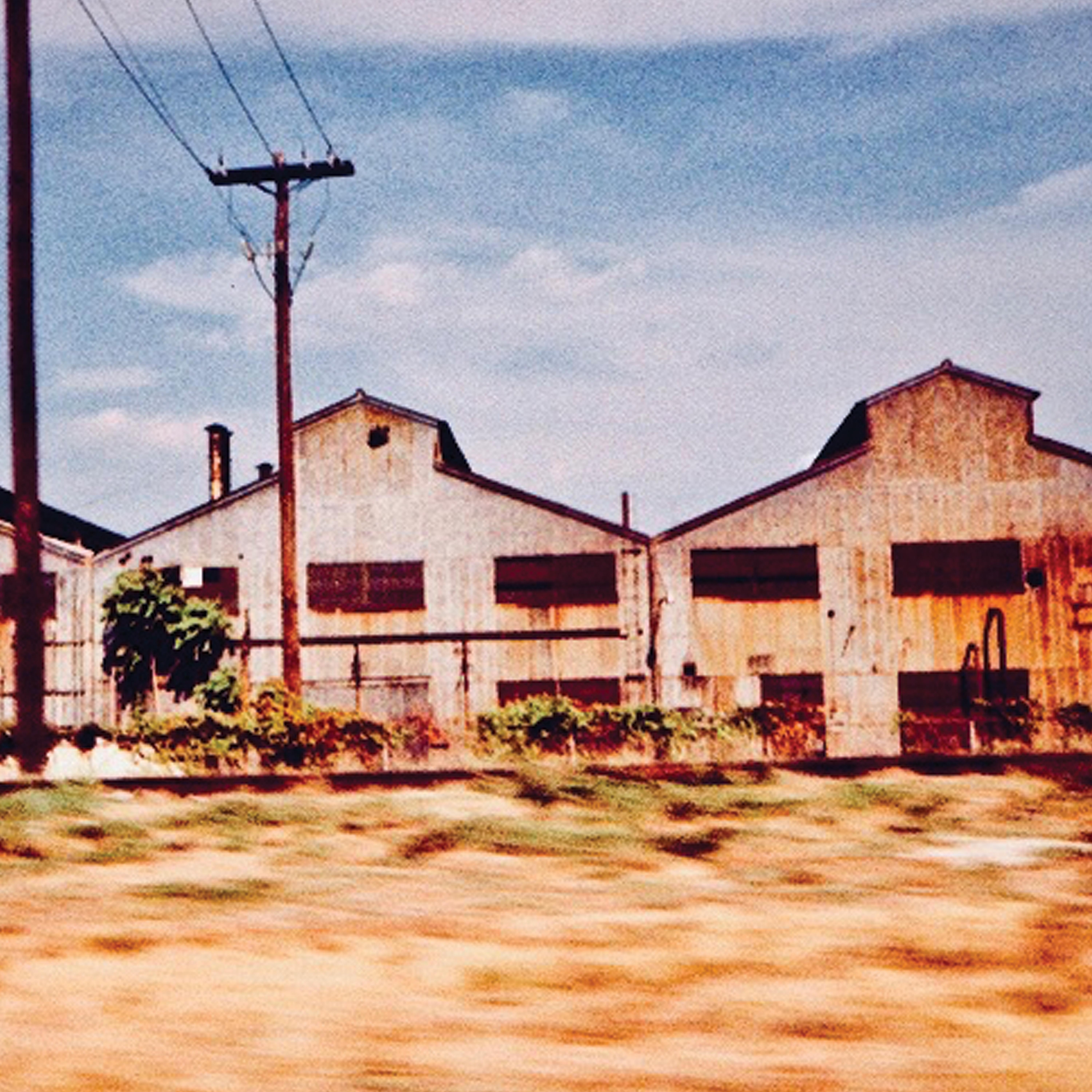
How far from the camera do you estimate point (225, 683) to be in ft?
92.0

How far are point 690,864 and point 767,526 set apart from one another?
82.7 ft

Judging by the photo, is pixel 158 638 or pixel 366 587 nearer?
pixel 158 638

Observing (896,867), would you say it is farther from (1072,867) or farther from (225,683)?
(225,683)

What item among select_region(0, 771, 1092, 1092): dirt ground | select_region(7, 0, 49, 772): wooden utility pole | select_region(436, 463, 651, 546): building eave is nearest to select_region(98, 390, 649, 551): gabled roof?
select_region(436, 463, 651, 546): building eave

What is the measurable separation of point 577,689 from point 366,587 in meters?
5.97

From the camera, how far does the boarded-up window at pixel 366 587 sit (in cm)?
2927

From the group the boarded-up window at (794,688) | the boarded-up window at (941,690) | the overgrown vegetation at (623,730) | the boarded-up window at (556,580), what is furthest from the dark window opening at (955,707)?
the boarded-up window at (556,580)

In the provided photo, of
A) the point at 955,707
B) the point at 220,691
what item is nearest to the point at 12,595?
the point at 220,691

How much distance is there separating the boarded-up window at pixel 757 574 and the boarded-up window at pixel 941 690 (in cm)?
323

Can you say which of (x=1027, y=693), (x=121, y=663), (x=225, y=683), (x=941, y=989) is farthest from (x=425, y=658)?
(x=941, y=989)

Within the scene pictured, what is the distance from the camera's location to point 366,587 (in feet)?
96.3

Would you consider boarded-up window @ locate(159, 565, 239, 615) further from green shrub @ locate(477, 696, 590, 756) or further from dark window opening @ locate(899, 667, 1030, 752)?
dark window opening @ locate(899, 667, 1030, 752)

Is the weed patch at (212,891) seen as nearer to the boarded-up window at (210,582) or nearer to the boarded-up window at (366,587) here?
the boarded-up window at (366,587)

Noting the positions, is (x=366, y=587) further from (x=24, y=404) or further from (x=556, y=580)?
(x=24, y=404)
